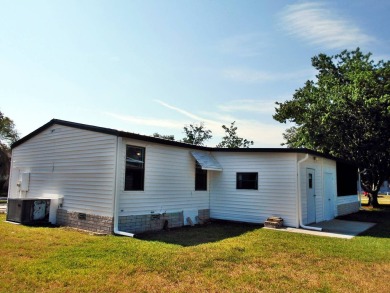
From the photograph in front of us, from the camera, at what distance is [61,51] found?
1085 cm

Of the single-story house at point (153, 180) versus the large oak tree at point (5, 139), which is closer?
the single-story house at point (153, 180)

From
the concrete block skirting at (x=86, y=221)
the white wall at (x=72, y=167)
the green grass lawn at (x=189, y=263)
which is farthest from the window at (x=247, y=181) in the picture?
the concrete block skirting at (x=86, y=221)

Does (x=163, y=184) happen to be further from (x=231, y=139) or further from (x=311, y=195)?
(x=231, y=139)

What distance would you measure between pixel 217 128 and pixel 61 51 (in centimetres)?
3251

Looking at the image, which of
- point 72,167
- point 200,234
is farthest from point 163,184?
point 72,167

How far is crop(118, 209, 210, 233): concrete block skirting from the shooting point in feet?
31.2

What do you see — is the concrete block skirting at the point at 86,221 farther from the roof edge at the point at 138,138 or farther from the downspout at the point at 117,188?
the roof edge at the point at 138,138

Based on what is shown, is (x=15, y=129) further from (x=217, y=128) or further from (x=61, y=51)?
(x=61, y=51)

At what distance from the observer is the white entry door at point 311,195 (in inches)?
500

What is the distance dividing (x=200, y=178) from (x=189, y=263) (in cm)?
685

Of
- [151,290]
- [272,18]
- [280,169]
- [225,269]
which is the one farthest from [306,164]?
[151,290]

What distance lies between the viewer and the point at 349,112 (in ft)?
70.0

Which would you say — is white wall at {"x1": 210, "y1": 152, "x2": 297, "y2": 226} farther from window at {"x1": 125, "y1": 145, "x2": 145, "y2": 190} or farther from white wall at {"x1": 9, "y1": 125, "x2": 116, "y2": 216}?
white wall at {"x1": 9, "y1": 125, "x2": 116, "y2": 216}

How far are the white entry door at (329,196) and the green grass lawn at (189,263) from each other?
486 cm
